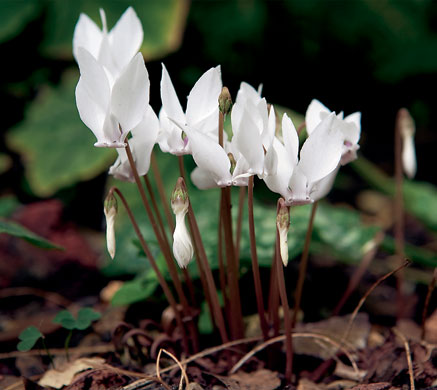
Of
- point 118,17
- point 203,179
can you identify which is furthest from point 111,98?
point 118,17

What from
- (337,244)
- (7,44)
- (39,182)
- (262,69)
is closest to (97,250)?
(39,182)

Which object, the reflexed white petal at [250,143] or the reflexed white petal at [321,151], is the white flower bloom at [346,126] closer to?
the reflexed white petal at [321,151]

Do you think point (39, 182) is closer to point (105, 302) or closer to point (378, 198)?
point (105, 302)

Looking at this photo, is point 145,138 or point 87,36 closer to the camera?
point 145,138

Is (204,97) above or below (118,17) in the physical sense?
below

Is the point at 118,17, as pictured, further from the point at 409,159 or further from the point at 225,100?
the point at 225,100

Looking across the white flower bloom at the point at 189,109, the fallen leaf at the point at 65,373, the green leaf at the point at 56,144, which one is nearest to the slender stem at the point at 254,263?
the white flower bloom at the point at 189,109
